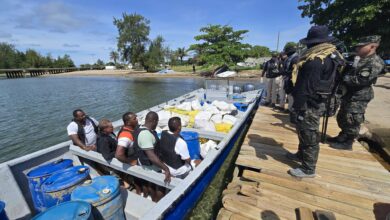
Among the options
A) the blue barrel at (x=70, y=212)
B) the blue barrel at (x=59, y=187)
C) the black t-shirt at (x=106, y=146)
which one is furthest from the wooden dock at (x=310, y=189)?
the black t-shirt at (x=106, y=146)

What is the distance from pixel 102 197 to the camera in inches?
93.7

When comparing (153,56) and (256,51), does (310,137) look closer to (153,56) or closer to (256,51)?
(256,51)

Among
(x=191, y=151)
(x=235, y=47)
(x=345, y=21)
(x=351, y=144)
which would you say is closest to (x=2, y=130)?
(x=191, y=151)

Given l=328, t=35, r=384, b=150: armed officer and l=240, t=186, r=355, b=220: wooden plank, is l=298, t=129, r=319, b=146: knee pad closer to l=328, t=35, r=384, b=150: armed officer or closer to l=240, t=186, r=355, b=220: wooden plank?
l=240, t=186, r=355, b=220: wooden plank

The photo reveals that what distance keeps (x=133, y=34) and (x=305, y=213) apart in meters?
54.7

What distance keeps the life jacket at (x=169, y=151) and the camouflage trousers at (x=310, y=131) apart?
1841mm

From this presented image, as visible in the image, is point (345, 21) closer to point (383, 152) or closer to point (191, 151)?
point (383, 152)

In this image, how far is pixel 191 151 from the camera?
14.4ft

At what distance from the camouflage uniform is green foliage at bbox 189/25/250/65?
26.9 m

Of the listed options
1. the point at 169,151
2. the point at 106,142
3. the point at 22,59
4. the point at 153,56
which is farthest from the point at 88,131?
the point at 22,59

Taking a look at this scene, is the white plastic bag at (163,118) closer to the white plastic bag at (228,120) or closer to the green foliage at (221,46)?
the white plastic bag at (228,120)

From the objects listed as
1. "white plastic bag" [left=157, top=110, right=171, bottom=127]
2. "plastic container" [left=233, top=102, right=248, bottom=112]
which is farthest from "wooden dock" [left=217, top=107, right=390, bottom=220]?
"plastic container" [left=233, top=102, right=248, bottom=112]

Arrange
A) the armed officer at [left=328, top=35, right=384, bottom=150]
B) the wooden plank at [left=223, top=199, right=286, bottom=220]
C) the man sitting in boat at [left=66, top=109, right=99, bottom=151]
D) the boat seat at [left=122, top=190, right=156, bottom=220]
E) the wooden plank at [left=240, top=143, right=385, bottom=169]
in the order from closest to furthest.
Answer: the wooden plank at [left=223, top=199, right=286, bottom=220], the boat seat at [left=122, top=190, right=156, bottom=220], the armed officer at [left=328, top=35, right=384, bottom=150], the wooden plank at [left=240, top=143, right=385, bottom=169], the man sitting in boat at [left=66, top=109, right=99, bottom=151]

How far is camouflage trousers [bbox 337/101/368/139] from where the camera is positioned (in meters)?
3.50
